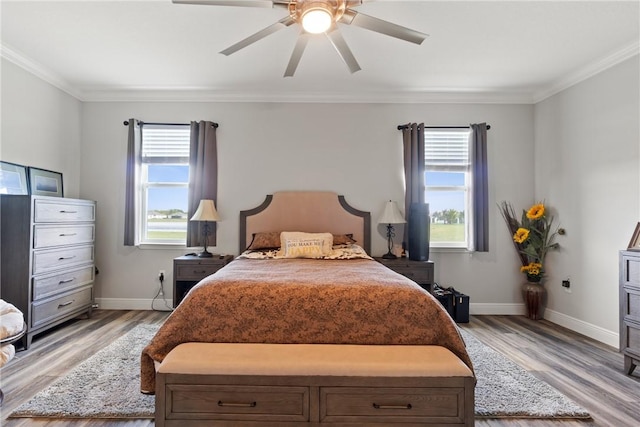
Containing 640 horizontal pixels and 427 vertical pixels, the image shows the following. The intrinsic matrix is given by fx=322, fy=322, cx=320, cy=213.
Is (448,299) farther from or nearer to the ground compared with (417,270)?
nearer to the ground

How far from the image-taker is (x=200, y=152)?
3.84 metres

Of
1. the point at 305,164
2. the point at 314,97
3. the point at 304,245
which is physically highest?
the point at 314,97

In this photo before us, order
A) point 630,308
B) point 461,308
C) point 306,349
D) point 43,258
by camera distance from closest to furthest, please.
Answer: point 306,349 → point 630,308 → point 43,258 → point 461,308

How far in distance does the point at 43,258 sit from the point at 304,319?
2694mm

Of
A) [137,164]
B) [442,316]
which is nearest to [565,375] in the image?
[442,316]

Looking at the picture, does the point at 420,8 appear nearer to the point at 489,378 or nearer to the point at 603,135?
the point at 603,135

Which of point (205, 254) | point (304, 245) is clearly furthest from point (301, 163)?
point (205, 254)

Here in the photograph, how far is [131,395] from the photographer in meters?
2.01

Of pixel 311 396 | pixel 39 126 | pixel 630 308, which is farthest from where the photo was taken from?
pixel 39 126

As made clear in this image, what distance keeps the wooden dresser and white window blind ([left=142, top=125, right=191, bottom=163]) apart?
96cm

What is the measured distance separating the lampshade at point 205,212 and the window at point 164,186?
479 millimetres

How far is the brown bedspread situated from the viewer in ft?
5.97

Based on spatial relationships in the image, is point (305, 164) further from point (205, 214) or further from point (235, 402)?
point (235, 402)

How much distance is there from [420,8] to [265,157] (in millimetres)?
2292
